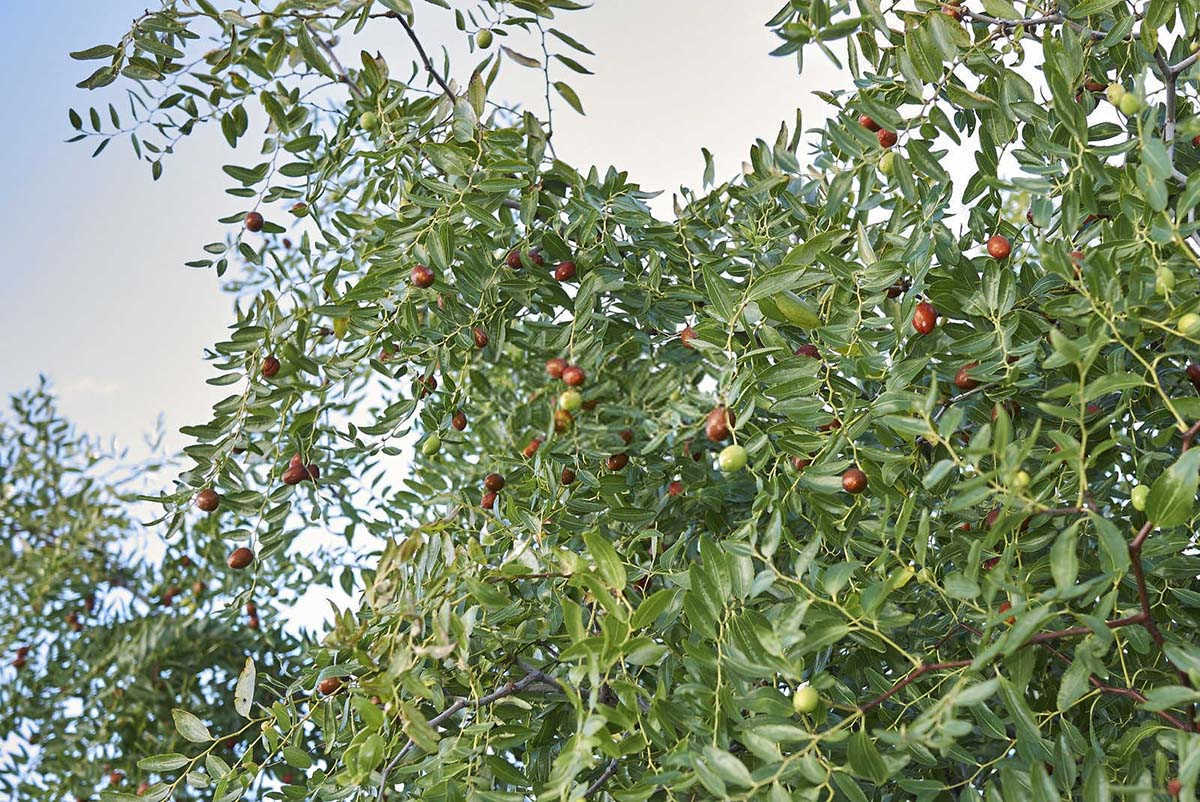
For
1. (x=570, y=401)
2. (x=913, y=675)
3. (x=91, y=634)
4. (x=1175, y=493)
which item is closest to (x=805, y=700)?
(x=913, y=675)

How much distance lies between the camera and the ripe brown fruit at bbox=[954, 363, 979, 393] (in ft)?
3.38

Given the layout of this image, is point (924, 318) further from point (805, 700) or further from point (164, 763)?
point (164, 763)

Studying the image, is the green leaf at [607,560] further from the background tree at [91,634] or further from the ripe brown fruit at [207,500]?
the background tree at [91,634]

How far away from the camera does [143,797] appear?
1108 millimetres

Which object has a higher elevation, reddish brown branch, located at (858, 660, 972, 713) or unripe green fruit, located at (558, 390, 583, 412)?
unripe green fruit, located at (558, 390, 583, 412)

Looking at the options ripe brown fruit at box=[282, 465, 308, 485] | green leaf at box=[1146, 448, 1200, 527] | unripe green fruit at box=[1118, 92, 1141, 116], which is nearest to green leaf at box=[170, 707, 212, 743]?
ripe brown fruit at box=[282, 465, 308, 485]

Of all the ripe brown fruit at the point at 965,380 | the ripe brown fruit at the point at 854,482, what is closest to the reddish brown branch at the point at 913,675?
the ripe brown fruit at the point at 854,482

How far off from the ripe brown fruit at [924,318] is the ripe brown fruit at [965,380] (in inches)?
2.2

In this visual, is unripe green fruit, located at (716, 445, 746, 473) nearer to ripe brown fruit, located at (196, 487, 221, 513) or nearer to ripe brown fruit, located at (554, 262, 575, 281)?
ripe brown fruit, located at (554, 262, 575, 281)

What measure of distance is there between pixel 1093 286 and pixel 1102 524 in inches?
9.0

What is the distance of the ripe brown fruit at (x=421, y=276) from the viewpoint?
1.29m

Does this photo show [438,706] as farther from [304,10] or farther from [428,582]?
[304,10]

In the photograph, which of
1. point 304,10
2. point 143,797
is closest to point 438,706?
point 143,797

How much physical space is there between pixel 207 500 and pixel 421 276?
427mm
